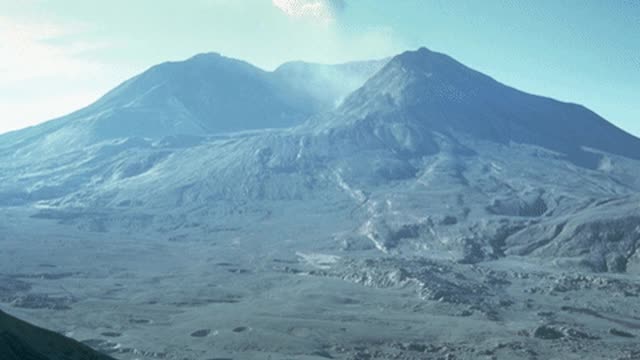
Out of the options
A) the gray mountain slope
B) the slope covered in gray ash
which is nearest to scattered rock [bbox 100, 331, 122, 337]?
the slope covered in gray ash

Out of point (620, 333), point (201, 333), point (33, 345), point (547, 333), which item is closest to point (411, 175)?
point (620, 333)

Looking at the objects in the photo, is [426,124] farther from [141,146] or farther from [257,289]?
[257,289]

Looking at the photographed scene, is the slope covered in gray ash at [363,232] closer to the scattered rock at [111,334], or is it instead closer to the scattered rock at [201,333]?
the scattered rock at [111,334]

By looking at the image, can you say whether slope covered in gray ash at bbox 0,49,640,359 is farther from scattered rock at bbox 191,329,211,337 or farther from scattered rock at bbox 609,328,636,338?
scattered rock at bbox 191,329,211,337

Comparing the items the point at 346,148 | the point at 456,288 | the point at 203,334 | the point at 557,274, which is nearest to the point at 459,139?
the point at 346,148

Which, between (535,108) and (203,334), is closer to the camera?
(203,334)

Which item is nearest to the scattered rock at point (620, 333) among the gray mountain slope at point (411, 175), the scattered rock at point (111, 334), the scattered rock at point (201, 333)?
the scattered rock at point (201, 333)

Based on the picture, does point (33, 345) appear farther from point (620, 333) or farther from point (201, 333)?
point (620, 333)

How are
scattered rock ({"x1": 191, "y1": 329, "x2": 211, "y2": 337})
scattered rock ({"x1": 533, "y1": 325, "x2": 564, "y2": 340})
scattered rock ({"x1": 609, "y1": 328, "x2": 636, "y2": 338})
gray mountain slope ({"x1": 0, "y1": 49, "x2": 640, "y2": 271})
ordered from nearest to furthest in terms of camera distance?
scattered rock ({"x1": 191, "y1": 329, "x2": 211, "y2": 337}) < scattered rock ({"x1": 533, "y1": 325, "x2": 564, "y2": 340}) < scattered rock ({"x1": 609, "y1": 328, "x2": 636, "y2": 338}) < gray mountain slope ({"x1": 0, "y1": 49, "x2": 640, "y2": 271})
